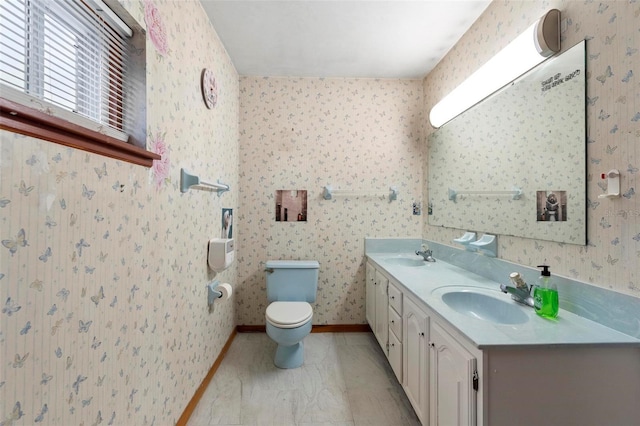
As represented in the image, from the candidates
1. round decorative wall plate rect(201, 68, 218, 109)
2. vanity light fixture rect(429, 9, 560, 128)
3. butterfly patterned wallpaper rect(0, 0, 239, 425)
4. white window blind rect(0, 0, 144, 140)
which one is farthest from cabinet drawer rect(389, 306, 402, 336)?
round decorative wall plate rect(201, 68, 218, 109)

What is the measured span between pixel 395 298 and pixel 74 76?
1.89 metres

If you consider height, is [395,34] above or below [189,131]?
above

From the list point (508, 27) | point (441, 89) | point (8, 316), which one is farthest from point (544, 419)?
point (441, 89)

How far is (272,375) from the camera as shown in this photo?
1939mm

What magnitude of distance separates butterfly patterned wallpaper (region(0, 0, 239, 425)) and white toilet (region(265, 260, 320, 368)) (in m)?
0.50

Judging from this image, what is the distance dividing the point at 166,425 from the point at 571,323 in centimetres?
189

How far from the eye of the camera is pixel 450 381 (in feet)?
3.53

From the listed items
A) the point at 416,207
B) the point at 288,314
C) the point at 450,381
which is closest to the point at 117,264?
the point at 288,314

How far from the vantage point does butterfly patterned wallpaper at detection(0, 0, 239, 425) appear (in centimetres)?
65

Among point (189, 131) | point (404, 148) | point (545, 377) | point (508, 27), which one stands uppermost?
point (508, 27)

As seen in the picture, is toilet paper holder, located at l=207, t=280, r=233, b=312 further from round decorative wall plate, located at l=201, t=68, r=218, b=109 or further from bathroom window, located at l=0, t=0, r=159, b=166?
round decorative wall plate, located at l=201, t=68, r=218, b=109

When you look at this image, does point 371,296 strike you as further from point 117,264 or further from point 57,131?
point 57,131

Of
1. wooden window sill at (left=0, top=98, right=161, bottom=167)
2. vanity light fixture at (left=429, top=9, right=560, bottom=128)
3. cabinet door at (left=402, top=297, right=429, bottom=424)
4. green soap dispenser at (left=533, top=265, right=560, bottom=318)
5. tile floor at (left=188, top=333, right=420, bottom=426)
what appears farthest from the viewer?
tile floor at (left=188, top=333, right=420, bottom=426)

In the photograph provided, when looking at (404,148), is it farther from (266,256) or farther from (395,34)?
(266,256)
